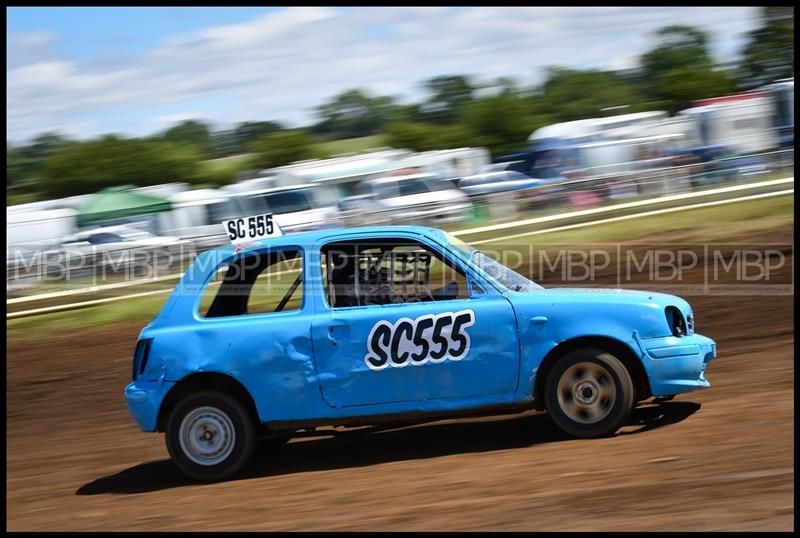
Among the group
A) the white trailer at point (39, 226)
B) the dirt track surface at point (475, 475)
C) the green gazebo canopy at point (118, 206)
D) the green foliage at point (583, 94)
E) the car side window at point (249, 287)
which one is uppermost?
the green foliage at point (583, 94)

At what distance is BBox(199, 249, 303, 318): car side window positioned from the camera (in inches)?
282

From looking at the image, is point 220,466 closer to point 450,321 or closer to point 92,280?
point 450,321

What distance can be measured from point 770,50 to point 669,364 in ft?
145

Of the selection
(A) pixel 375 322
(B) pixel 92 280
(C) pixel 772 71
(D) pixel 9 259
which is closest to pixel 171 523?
(A) pixel 375 322

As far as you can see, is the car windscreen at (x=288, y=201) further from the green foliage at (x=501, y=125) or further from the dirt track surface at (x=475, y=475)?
the green foliage at (x=501, y=125)

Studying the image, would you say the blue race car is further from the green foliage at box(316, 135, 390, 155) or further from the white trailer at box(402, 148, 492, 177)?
the green foliage at box(316, 135, 390, 155)

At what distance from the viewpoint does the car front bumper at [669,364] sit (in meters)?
6.69

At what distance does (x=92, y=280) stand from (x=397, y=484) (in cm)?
1294

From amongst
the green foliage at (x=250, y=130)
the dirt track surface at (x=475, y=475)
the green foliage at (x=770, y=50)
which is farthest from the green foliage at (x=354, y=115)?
the dirt track surface at (x=475, y=475)

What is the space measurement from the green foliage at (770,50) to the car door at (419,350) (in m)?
42.7

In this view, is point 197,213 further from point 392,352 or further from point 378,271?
point 392,352

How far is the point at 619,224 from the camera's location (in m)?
17.4

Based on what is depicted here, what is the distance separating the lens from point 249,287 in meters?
7.43

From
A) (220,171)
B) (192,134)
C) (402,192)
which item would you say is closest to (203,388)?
(402,192)
